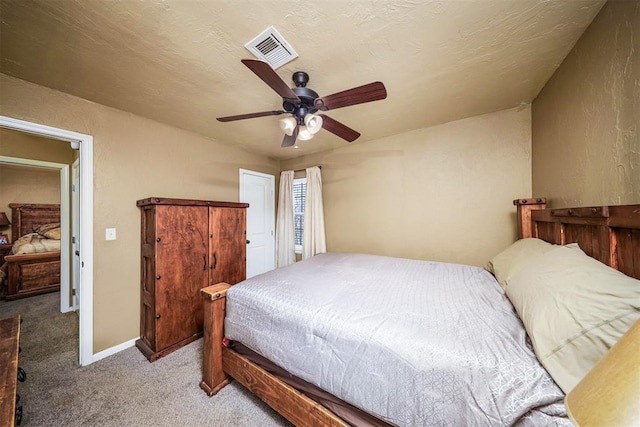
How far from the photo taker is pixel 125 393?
153cm

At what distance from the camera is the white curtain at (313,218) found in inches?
130

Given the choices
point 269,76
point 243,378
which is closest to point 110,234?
point 243,378

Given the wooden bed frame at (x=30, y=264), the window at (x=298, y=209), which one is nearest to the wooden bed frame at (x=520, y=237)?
the window at (x=298, y=209)

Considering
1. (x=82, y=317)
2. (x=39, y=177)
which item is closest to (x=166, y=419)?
(x=82, y=317)

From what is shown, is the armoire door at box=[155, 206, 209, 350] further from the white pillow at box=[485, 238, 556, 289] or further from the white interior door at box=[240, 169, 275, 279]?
the white pillow at box=[485, 238, 556, 289]

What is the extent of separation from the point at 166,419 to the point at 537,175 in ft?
11.4

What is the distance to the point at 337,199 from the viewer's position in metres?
3.26

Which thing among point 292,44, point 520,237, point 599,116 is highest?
point 292,44

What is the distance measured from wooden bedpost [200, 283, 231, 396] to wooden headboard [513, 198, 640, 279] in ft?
7.01

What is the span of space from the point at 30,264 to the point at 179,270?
3.38 meters

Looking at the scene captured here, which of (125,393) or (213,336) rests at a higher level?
(213,336)

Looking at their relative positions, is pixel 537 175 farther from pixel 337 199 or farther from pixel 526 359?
pixel 337 199

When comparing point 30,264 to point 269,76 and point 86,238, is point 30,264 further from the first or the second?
point 269,76

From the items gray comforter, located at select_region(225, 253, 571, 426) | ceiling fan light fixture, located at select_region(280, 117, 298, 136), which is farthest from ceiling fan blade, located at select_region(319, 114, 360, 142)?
gray comforter, located at select_region(225, 253, 571, 426)
